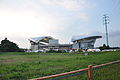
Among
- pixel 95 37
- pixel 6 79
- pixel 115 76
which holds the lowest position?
pixel 6 79

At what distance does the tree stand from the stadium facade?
33.8 metres

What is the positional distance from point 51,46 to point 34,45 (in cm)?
1453

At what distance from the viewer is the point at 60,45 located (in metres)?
102

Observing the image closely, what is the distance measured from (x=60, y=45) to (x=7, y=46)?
143 ft

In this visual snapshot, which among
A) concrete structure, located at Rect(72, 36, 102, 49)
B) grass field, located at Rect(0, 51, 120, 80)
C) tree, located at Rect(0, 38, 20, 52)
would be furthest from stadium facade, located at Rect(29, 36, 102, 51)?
grass field, located at Rect(0, 51, 120, 80)

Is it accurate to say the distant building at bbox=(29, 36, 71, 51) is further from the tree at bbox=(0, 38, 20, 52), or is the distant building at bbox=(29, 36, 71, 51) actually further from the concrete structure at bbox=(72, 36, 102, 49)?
the tree at bbox=(0, 38, 20, 52)

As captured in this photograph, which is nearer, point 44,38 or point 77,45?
point 77,45

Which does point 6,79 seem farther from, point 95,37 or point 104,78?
point 95,37

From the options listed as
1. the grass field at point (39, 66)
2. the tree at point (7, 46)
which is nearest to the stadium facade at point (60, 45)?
the tree at point (7, 46)

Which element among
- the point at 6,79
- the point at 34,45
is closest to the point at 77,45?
the point at 34,45

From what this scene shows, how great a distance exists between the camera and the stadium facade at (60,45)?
88.1 m

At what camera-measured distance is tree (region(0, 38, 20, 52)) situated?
211 ft

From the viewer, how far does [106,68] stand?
5.19 metres

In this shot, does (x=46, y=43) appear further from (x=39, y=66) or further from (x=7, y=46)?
(x=39, y=66)
